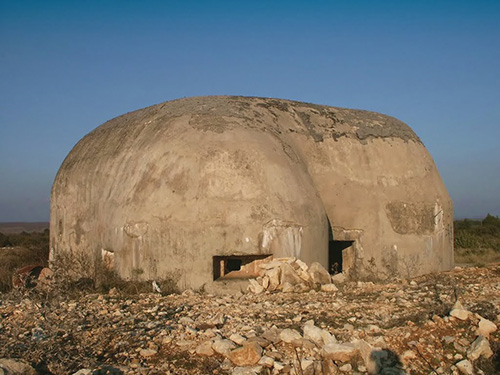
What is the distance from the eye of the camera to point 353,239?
10477mm

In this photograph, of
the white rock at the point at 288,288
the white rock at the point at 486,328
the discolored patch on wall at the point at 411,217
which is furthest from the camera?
the discolored patch on wall at the point at 411,217

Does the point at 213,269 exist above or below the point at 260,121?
below

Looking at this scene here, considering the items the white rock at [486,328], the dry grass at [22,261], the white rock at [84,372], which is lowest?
the white rock at [84,372]

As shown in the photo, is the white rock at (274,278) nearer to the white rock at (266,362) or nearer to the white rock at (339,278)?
the white rock at (339,278)

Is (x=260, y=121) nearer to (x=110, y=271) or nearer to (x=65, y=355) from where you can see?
(x=110, y=271)

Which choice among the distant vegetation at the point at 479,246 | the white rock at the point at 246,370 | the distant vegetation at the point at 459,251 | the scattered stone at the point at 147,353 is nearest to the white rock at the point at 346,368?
the white rock at the point at 246,370

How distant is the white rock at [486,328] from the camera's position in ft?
17.6

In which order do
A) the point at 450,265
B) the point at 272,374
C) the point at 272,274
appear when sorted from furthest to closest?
the point at 450,265 < the point at 272,274 < the point at 272,374

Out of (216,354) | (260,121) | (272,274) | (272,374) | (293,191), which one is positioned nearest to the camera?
(272,374)

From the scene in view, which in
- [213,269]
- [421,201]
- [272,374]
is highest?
[421,201]

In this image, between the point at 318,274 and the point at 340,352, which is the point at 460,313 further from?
the point at 318,274

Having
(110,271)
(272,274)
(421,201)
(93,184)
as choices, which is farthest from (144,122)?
(421,201)

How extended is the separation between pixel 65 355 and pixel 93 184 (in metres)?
6.27

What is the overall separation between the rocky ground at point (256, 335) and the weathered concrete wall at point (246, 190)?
119 centimetres
